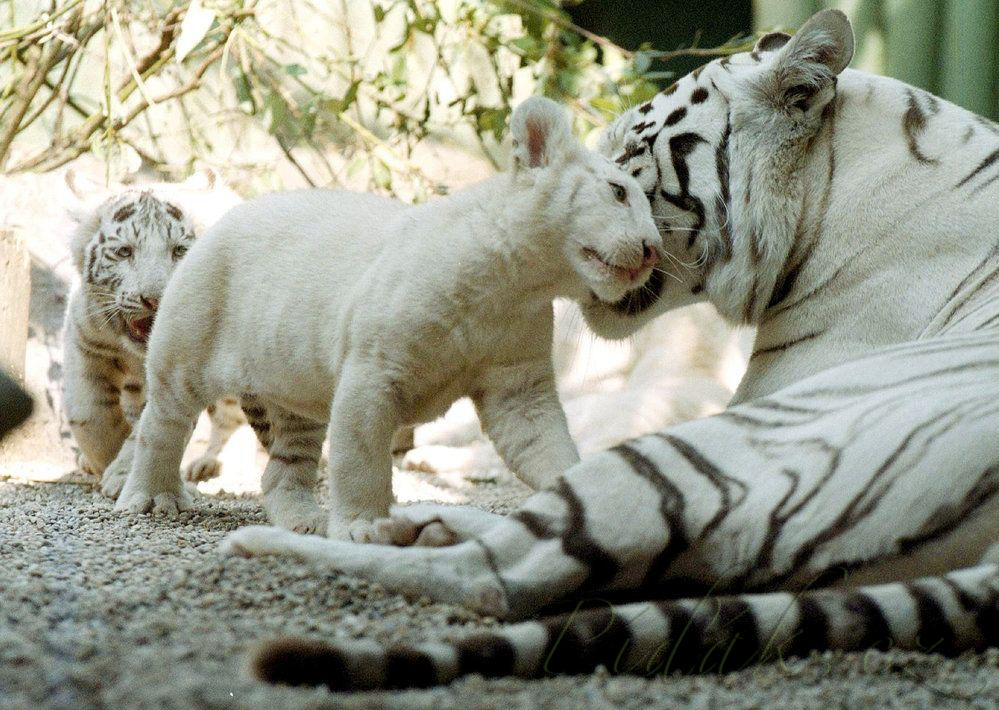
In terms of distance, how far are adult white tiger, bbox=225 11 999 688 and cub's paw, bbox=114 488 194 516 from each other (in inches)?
50.2

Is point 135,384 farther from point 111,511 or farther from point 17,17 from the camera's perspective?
point 17,17

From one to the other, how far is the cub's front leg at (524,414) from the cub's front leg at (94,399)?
6.36ft

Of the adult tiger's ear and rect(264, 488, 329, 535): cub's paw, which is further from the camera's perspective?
rect(264, 488, 329, 535): cub's paw

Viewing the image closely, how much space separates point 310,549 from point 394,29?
16.6ft

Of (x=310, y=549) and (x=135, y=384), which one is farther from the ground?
(x=310, y=549)

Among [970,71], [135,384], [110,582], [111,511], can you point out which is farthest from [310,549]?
[970,71]

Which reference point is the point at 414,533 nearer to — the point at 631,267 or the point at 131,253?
the point at 631,267

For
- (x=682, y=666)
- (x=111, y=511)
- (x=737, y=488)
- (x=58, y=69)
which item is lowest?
(x=111, y=511)

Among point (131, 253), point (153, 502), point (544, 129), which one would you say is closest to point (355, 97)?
point (131, 253)

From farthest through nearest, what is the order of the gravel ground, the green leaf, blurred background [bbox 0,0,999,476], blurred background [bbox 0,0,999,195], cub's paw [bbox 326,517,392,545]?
the green leaf → blurred background [bbox 0,0,999,195] → blurred background [bbox 0,0,999,476] → cub's paw [bbox 326,517,392,545] → the gravel ground

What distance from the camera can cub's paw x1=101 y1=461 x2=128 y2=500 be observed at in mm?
3826

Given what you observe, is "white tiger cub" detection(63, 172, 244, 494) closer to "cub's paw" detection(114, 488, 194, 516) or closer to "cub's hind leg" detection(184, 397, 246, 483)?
"cub's hind leg" detection(184, 397, 246, 483)

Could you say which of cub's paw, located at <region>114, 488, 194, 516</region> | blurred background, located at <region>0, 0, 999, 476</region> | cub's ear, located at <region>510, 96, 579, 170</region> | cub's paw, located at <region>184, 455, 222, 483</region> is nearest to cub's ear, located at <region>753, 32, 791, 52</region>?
cub's ear, located at <region>510, 96, 579, 170</region>

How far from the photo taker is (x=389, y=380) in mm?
2584
